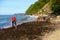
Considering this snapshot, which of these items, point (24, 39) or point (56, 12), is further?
point (56, 12)

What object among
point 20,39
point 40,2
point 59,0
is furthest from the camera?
point 40,2

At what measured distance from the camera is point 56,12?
80.4 meters

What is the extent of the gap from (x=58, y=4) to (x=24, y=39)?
197 feet

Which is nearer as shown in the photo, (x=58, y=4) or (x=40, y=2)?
(x=58, y=4)

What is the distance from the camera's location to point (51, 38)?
2364 cm

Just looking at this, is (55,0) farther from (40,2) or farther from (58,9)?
(40,2)

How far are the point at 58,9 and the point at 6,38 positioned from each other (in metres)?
58.6

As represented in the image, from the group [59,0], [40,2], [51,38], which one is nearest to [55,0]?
[59,0]

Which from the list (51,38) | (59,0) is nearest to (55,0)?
(59,0)

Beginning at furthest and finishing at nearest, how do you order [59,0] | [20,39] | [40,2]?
[40,2] → [59,0] → [20,39]

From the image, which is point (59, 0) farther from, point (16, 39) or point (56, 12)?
point (16, 39)

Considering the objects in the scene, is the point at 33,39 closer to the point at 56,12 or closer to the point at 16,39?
the point at 16,39

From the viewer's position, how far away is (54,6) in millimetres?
81562

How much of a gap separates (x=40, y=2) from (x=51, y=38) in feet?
416
